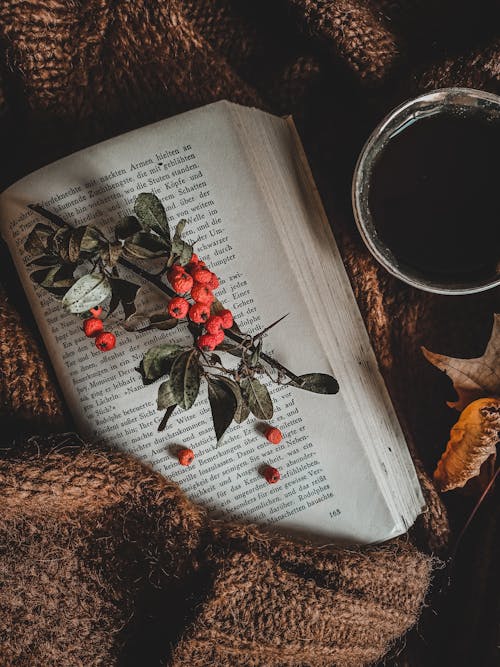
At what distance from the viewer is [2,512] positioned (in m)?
0.65

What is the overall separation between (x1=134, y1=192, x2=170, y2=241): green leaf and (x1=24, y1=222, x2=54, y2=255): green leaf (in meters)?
0.09

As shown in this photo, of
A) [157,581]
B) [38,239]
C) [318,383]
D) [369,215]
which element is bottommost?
[157,581]

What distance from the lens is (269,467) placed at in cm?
67

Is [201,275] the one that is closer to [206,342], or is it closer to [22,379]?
[206,342]

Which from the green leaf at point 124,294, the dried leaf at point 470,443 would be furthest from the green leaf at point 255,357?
the dried leaf at point 470,443

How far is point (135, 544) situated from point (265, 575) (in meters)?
0.14

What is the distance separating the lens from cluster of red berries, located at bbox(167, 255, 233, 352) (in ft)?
1.87

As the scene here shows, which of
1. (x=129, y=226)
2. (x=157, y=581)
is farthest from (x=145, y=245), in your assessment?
Result: (x=157, y=581)

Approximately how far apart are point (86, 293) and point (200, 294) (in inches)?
4.0

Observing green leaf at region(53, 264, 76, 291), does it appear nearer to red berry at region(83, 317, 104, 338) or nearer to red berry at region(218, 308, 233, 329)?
red berry at region(83, 317, 104, 338)

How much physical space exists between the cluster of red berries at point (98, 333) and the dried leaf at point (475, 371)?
0.32m

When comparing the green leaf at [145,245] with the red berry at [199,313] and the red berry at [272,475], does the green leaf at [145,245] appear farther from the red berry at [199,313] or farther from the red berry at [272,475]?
the red berry at [272,475]

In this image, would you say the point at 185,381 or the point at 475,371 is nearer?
the point at 185,381

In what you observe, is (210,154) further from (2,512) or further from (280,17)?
(2,512)
